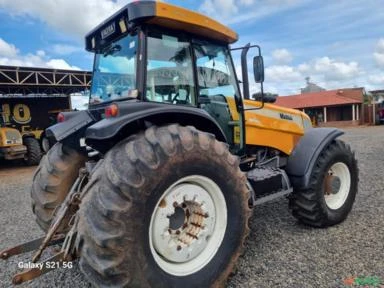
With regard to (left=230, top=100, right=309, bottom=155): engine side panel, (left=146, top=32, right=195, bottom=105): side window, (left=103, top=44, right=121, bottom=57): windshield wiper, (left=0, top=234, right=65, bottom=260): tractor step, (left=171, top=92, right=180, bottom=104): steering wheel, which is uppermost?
(left=103, top=44, right=121, bottom=57): windshield wiper

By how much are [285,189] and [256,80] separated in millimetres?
1299

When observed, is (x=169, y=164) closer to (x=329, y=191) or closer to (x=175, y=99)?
(x=175, y=99)

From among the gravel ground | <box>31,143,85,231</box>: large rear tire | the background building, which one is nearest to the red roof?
the background building

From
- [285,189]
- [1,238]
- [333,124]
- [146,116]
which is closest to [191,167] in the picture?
[146,116]

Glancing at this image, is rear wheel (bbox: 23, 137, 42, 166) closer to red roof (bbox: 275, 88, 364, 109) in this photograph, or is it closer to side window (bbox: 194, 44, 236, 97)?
side window (bbox: 194, 44, 236, 97)

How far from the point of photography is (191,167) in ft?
8.54

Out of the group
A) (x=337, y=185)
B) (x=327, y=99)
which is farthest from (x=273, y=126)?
(x=327, y=99)

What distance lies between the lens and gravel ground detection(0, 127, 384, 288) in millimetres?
2916

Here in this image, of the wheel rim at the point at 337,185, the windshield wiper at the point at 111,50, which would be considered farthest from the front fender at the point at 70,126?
the wheel rim at the point at 337,185

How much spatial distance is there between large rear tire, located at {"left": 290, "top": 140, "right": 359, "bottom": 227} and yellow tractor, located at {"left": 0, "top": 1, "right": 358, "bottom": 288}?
0.01m

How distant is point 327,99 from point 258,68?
114 ft

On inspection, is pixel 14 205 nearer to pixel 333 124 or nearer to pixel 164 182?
pixel 164 182

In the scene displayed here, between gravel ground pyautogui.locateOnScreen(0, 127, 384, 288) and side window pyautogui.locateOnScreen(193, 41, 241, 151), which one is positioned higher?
side window pyautogui.locateOnScreen(193, 41, 241, 151)
